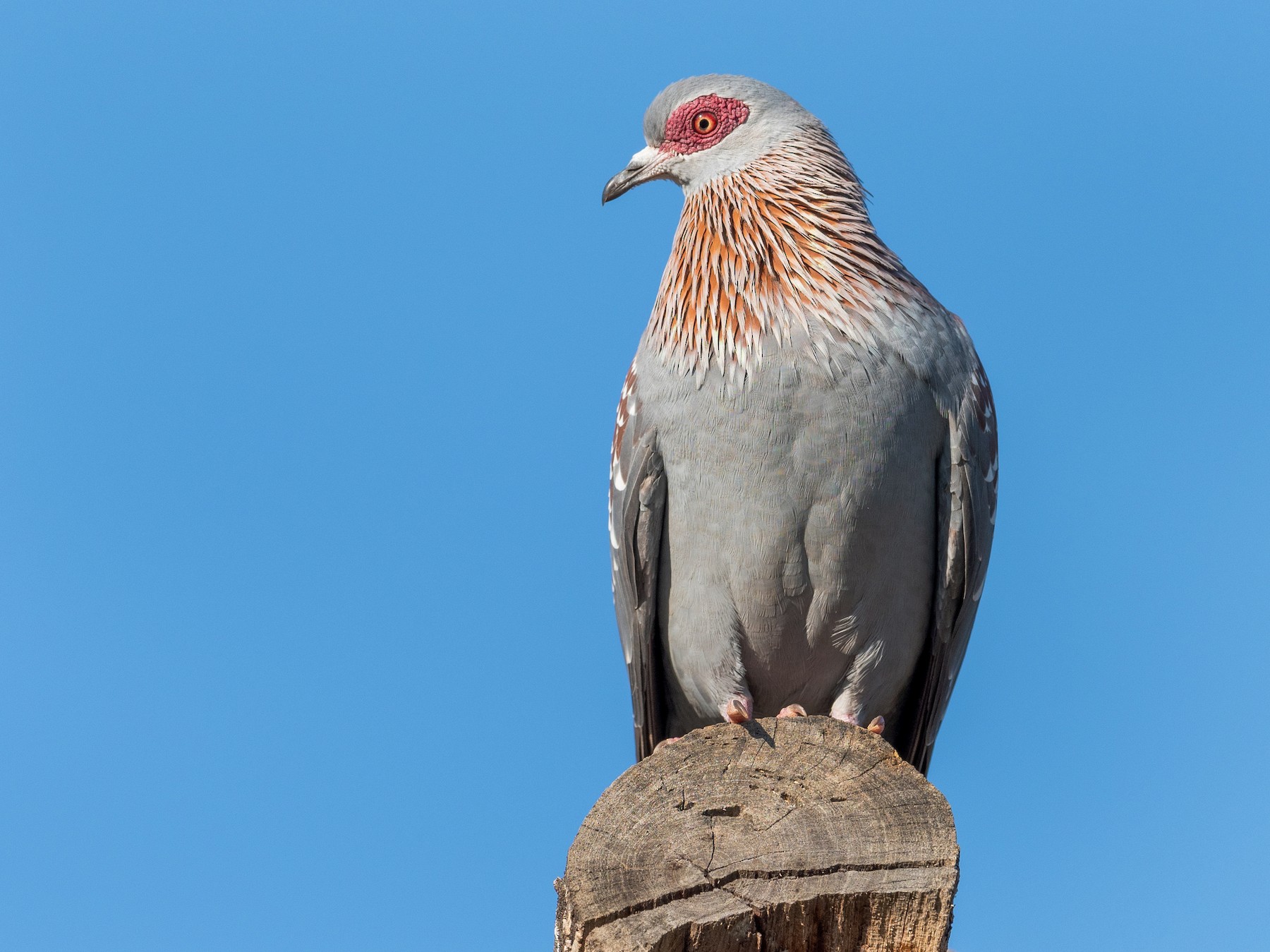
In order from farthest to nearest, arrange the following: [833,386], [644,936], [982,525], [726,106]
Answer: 1. [726,106]
2. [982,525]
3. [833,386]
4. [644,936]

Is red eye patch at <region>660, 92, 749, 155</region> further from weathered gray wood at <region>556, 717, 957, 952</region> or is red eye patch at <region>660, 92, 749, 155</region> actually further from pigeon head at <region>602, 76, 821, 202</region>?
weathered gray wood at <region>556, 717, 957, 952</region>

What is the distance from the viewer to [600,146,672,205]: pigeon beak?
6875 millimetres

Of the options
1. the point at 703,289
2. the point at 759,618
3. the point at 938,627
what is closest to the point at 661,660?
the point at 759,618

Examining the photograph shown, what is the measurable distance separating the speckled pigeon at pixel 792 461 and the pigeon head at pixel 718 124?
0.01 m

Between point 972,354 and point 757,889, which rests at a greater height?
point 972,354

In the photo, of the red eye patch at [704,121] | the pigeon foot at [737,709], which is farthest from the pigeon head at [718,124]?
the pigeon foot at [737,709]

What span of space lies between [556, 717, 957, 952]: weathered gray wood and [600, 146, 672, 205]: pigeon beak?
3153mm

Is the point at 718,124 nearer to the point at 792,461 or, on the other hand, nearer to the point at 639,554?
the point at 792,461

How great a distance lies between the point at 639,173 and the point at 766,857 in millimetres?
3647

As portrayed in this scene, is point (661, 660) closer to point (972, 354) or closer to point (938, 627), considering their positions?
point (938, 627)

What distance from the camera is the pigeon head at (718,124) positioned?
6.65 metres

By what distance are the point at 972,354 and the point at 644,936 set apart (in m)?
3.11

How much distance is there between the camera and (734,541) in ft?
19.6

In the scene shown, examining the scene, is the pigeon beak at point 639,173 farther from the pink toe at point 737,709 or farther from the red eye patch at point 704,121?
the pink toe at point 737,709
